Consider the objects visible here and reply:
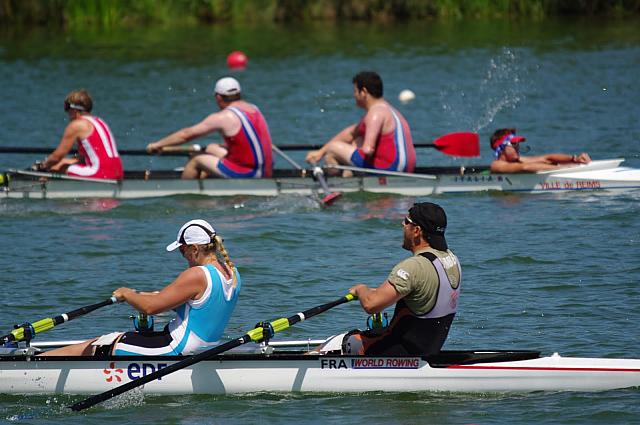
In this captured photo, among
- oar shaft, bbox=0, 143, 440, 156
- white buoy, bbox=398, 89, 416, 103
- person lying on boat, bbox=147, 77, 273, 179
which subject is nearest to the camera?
person lying on boat, bbox=147, 77, 273, 179

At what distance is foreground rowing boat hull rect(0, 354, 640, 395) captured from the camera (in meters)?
9.12

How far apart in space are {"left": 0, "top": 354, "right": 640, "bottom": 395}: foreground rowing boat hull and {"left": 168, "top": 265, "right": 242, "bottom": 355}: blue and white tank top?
182 mm

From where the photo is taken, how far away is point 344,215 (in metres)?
15.8

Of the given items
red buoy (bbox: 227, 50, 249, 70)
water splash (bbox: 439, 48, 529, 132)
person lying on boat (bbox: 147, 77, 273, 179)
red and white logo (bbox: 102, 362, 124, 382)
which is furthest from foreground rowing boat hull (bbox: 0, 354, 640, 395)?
red buoy (bbox: 227, 50, 249, 70)

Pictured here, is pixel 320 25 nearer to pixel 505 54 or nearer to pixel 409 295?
pixel 505 54

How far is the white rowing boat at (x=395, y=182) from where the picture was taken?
16.3 m

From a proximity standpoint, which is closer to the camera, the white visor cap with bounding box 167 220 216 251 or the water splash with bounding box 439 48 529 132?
the white visor cap with bounding box 167 220 216 251

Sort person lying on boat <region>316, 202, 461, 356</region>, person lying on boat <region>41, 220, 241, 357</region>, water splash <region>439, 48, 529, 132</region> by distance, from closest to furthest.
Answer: person lying on boat <region>316, 202, 461, 356</region> → person lying on boat <region>41, 220, 241, 357</region> → water splash <region>439, 48, 529, 132</region>

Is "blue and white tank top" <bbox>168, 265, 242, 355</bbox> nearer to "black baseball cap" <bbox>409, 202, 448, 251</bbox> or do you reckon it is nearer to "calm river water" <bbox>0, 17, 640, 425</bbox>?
"calm river water" <bbox>0, 17, 640, 425</bbox>

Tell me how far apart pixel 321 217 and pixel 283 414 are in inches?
271

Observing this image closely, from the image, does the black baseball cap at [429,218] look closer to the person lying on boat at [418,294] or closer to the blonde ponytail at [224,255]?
the person lying on boat at [418,294]

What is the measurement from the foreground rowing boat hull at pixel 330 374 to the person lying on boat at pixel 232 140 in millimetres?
6838

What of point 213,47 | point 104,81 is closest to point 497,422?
point 104,81

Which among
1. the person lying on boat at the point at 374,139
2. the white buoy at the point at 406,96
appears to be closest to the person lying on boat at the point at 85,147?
the person lying on boat at the point at 374,139
